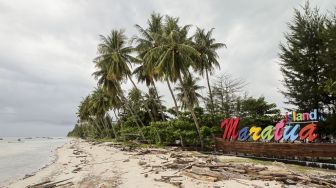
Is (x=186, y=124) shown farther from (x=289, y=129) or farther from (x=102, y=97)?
(x=102, y=97)

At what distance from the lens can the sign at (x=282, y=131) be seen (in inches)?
760

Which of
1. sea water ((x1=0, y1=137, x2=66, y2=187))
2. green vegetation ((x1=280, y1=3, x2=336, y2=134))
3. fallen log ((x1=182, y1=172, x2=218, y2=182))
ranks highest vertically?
green vegetation ((x1=280, y1=3, x2=336, y2=134))

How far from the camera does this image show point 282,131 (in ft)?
69.2

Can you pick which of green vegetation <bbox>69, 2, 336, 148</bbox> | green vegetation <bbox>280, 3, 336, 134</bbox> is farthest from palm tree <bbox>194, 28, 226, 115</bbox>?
green vegetation <bbox>280, 3, 336, 134</bbox>

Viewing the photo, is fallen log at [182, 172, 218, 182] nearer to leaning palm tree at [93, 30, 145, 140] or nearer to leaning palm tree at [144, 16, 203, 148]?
leaning palm tree at [144, 16, 203, 148]

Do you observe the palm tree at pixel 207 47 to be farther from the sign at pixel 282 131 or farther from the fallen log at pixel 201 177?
the fallen log at pixel 201 177

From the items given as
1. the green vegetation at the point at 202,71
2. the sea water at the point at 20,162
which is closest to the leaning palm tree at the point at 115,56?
the green vegetation at the point at 202,71

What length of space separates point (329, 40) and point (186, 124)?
15.9 meters

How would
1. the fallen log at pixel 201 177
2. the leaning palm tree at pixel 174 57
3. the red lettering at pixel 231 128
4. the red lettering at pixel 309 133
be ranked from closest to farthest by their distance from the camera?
the fallen log at pixel 201 177 → the red lettering at pixel 309 133 → the red lettering at pixel 231 128 → the leaning palm tree at pixel 174 57

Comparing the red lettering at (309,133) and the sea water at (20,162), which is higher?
the red lettering at (309,133)

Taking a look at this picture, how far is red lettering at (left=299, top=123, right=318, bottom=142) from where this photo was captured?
61.7ft

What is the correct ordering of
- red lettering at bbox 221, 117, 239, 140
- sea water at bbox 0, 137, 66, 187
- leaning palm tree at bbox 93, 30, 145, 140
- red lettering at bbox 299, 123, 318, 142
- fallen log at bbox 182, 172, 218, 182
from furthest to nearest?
leaning palm tree at bbox 93, 30, 145, 140 → red lettering at bbox 221, 117, 239, 140 → sea water at bbox 0, 137, 66, 187 → red lettering at bbox 299, 123, 318, 142 → fallen log at bbox 182, 172, 218, 182

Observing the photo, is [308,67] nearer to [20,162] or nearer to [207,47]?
[207,47]

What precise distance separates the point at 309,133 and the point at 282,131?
2.26 m
